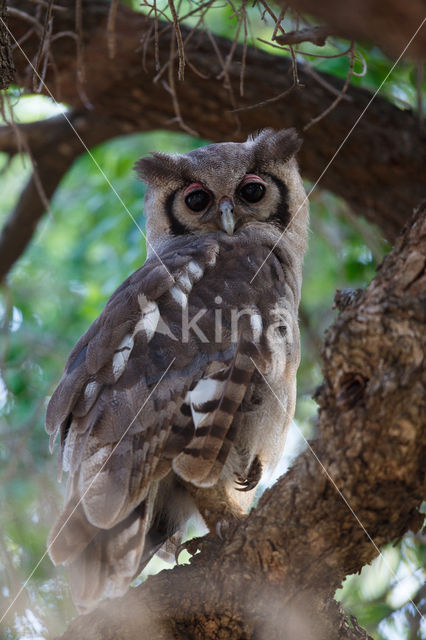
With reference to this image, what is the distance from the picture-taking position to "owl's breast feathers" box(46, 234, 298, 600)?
244 centimetres

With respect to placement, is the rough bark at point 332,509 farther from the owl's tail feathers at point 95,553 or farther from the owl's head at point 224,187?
the owl's head at point 224,187

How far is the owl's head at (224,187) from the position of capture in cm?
331

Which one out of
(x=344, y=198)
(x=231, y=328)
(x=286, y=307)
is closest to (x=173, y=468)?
(x=231, y=328)

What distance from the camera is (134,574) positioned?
2.37 meters

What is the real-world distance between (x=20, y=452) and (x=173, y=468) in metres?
1.74

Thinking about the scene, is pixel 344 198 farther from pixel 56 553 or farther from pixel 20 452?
pixel 56 553

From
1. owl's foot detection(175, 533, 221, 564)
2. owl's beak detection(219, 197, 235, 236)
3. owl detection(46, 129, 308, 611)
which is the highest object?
owl's beak detection(219, 197, 235, 236)

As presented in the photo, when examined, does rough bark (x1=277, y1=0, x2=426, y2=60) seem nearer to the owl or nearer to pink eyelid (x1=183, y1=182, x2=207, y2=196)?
the owl

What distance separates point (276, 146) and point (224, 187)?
0.44 metres

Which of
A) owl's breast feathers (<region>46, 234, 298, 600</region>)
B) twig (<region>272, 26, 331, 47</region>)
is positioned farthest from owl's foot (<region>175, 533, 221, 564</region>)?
twig (<region>272, 26, 331, 47</region>)

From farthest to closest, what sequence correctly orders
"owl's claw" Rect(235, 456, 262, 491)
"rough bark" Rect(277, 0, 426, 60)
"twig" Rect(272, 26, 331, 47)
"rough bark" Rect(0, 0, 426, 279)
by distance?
1. "rough bark" Rect(0, 0, 426, 279)
2. "owl's claw" Rect(235, 456, 262, 491)
3. "twig" Rect(272, 26, 331, 47)
4. "rough bark" Rect(277, 0, 426, 60)

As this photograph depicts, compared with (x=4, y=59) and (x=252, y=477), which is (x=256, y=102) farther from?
(x=252, y=477)

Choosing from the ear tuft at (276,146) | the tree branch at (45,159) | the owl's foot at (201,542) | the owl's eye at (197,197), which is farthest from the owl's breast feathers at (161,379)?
the tree branch at (45,159)

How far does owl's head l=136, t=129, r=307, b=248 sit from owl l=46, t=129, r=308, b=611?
0.04 ft
